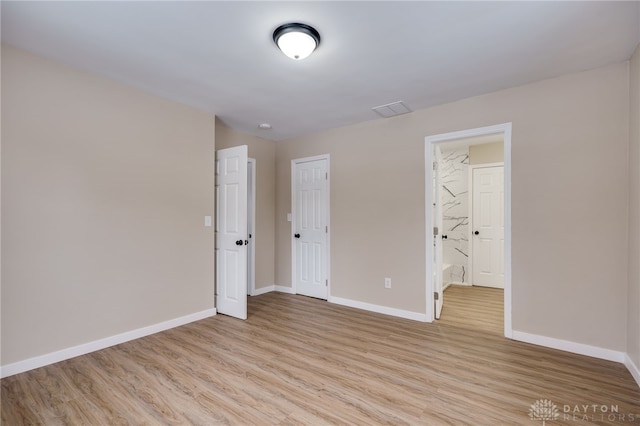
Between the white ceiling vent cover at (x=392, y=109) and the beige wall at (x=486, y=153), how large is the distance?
2626mm

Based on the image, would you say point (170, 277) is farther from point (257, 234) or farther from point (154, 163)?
point (257, 234)

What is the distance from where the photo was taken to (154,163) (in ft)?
10.6

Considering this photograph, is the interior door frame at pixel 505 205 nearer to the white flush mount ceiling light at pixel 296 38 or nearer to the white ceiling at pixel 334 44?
the white ceiling at pixel 334 44

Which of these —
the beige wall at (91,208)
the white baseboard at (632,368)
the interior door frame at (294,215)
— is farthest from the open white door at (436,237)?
the beige wall at (91,208)

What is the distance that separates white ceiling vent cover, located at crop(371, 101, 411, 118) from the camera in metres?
3.47

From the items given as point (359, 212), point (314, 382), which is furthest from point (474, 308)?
point (314, 382)

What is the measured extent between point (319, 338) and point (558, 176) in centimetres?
282

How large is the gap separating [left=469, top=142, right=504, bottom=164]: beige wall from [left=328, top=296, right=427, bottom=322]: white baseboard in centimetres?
339

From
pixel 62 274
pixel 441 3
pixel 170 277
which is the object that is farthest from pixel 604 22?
pixel 62 274

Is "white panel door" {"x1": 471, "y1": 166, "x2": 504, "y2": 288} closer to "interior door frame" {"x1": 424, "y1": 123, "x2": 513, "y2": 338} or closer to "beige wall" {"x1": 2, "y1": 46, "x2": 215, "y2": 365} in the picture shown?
"interior door frame" {"x1": 424, "y1": 123, "x2": 513, "y2": 338}

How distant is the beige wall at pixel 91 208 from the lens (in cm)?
237

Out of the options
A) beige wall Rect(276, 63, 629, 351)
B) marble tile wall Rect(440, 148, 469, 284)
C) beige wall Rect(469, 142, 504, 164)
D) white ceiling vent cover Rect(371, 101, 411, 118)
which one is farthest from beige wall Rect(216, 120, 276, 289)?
beige wall Rect(469, 142, 504, 164)

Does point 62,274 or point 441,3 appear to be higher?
point 441,3

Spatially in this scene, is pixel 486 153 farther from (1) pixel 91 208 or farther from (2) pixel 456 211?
(1) pixel 91 208
